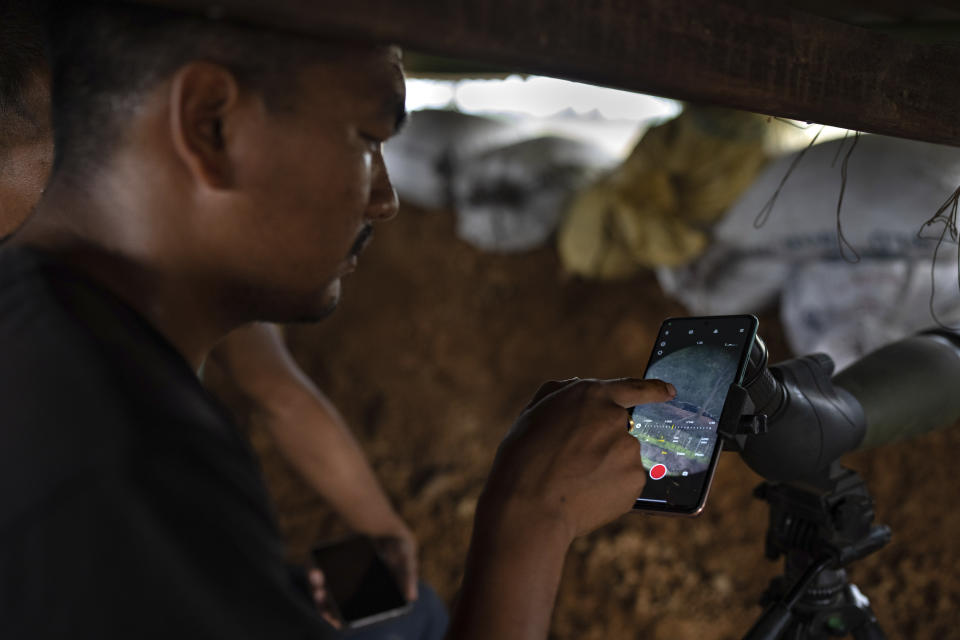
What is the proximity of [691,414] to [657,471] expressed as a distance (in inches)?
2.8

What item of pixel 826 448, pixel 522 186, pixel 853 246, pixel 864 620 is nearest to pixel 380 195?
pixel 826 448

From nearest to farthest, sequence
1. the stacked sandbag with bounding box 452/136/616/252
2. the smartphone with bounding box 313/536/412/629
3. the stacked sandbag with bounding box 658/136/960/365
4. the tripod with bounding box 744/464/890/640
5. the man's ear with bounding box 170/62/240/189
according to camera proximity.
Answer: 1. the man's ear with bounding box 170/62/240/189
2. the tripod with bounding box 744/464/890/640
3. the smartphone with bounding box 313/536/412/629
4. the stacked sandbag with bounding box 658/136/960/365
5. the stacked sandbag with bounding box 452/136/616/252

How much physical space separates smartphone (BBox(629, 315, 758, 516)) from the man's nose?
366 mm

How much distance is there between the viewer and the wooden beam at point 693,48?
440mm

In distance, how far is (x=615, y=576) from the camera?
233 centimetres

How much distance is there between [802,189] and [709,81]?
5.68 ft

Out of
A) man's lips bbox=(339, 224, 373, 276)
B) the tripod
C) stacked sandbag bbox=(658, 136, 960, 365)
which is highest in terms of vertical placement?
man's lips bbox=(339, 224, 373, 276)

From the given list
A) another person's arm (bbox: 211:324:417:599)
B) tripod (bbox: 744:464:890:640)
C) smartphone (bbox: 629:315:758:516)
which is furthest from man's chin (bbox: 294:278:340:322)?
another person's arm (bbox: 211:324:417:599)

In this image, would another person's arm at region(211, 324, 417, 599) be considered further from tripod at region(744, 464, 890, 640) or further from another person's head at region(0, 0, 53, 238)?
tripod at region(744, 464, 890, 640)

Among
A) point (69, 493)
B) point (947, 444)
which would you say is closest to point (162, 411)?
point (69, 493)

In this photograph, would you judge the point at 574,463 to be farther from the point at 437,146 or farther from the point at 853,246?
the point at 437,146

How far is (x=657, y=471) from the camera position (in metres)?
0.79

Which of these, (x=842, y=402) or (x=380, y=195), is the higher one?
(x=380, y=195)

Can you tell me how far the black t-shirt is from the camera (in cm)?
40
